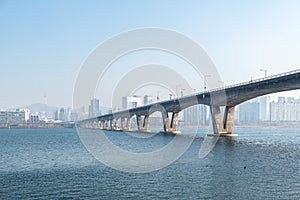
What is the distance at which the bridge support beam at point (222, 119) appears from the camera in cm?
11289

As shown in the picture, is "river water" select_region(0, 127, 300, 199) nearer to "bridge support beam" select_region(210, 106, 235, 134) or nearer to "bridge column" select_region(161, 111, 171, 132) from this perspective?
"bridge support beam" select_region(210, 106, 235, 134)

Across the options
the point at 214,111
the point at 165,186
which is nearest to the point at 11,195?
the point at 165,186

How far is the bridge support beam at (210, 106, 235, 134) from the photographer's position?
112887mm

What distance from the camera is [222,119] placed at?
116000 millimetres

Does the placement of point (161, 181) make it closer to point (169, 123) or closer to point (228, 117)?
point (228, 117)

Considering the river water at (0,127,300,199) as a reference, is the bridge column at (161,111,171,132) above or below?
above

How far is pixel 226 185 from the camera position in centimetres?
3522

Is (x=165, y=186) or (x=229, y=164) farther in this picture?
(x=229, y=164)

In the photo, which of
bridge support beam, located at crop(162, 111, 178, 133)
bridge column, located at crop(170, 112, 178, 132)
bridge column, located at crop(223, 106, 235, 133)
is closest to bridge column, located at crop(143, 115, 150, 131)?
bridge support beam, located at crop(162, 111, 178, 133)

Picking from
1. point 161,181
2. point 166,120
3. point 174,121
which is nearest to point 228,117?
point 166,120

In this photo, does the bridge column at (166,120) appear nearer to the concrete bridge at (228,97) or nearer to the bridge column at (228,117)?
the concrete bridge at (228,97)

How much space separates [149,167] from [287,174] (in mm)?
16648

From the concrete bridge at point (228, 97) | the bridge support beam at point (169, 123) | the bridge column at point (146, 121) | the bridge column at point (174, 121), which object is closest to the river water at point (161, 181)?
the concrete bridge at point (228, 97)

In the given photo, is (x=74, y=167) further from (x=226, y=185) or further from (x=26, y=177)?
(x=226, y=185)
